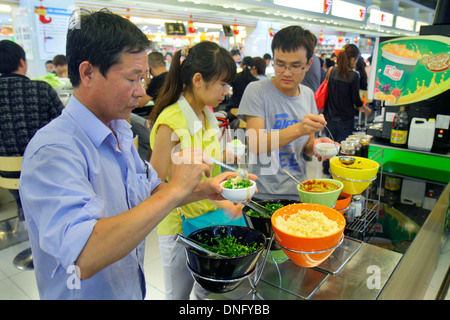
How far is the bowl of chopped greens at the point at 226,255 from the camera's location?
0.95m

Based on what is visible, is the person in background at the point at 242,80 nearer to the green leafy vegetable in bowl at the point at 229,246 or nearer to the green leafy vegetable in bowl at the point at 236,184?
the green leafy vegetable in bowl at the point at 236,184

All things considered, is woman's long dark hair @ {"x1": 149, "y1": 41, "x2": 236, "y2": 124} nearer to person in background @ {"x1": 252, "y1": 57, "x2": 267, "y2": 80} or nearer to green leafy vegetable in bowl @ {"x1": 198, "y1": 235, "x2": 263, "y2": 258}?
green leafy vegetable in bowl @ {"x1": 198, "y1": 235, "x2": 263, "y2": 258}

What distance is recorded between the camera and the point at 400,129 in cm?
254

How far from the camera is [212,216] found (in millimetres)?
1470

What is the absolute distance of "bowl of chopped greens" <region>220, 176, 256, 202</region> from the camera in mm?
1132

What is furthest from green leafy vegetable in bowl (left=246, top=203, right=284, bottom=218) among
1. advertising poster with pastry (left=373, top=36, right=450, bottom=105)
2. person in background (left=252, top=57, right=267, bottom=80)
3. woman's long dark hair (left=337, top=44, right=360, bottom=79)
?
person in background (left=252, top=57, right=267, bottom=80)

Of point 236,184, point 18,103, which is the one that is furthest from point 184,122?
point 18,103

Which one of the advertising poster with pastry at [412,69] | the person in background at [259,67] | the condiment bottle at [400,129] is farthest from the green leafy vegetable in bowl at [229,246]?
the person in background at [259,67]

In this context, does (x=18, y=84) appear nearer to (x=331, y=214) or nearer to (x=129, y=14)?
(x=331, y=214)

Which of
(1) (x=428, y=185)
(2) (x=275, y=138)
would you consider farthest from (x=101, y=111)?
(1) (x=428, y=185)

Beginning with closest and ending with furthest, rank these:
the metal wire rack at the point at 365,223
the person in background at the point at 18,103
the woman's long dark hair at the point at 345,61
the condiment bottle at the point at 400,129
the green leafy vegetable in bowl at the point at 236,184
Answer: the green leafy vegetable in bowl at the point at 236,184 < the metal wire rack at the point at 365,223 < the condiment bottle at the point at 400,129 < the person in background at the point at 18,103 < the woman's long dark hair at the point at 345,61

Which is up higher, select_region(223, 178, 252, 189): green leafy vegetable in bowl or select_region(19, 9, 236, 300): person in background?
select_region(19, 9, 236, 300): person in background

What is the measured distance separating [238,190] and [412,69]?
2.15 metres

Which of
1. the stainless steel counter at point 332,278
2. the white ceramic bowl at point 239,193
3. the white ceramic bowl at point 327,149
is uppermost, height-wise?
the white ceramic bowl at point 327,149
